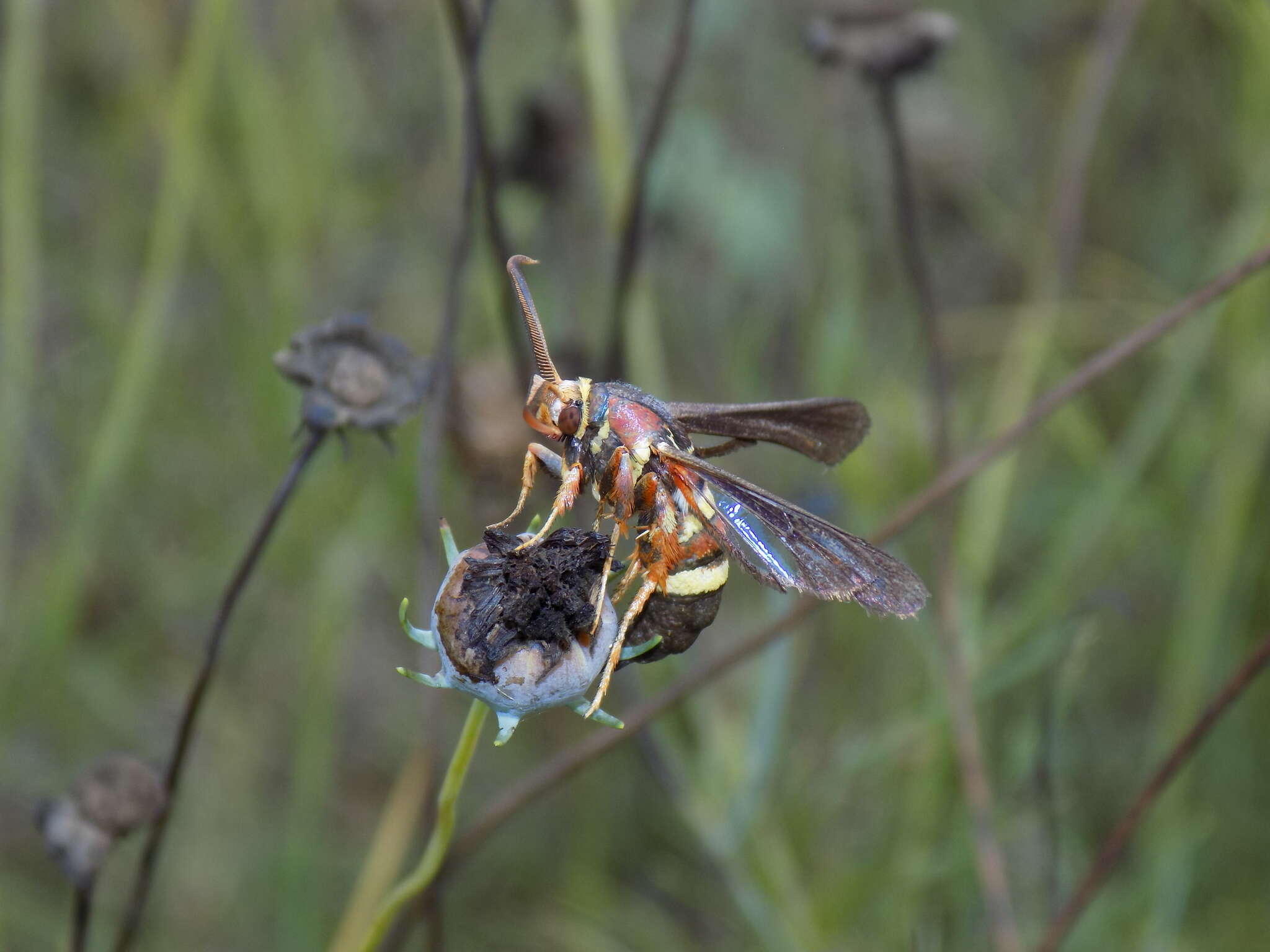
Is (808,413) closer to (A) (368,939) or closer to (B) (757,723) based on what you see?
(A) (368,939)

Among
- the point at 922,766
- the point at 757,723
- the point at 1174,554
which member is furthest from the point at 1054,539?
the point at 757,723

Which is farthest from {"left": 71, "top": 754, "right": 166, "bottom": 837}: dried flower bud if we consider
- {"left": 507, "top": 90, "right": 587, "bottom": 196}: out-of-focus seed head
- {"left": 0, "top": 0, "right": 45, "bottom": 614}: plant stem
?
{"left": 507, "top": 90, "right": 587, "bottom": 196}: out-of-focus seed head

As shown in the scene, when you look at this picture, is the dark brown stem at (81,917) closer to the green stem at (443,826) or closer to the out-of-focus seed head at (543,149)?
Result: the green stem at (443,826)

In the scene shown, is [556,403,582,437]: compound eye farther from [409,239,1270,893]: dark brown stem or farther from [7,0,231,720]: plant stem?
[7,0,231,720]: plant stem

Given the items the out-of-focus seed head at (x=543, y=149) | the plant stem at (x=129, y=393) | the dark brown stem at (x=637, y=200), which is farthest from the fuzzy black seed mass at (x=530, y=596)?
the out-of-focus seed head at (x=543, y=149)

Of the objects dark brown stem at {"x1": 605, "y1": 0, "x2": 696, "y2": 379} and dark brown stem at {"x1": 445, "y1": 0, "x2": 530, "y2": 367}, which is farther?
dark brown stem at {"x1": 605, "y1": 0, "x2": 696, "y2": 379}

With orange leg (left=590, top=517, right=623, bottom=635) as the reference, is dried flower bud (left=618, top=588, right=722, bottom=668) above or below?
below

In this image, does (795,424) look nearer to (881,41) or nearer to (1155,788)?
(1155,788)

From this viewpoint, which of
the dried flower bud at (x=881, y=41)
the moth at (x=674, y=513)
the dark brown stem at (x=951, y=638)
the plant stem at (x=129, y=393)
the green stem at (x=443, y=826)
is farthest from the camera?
the dried flower bud at (x=881, y=41)
